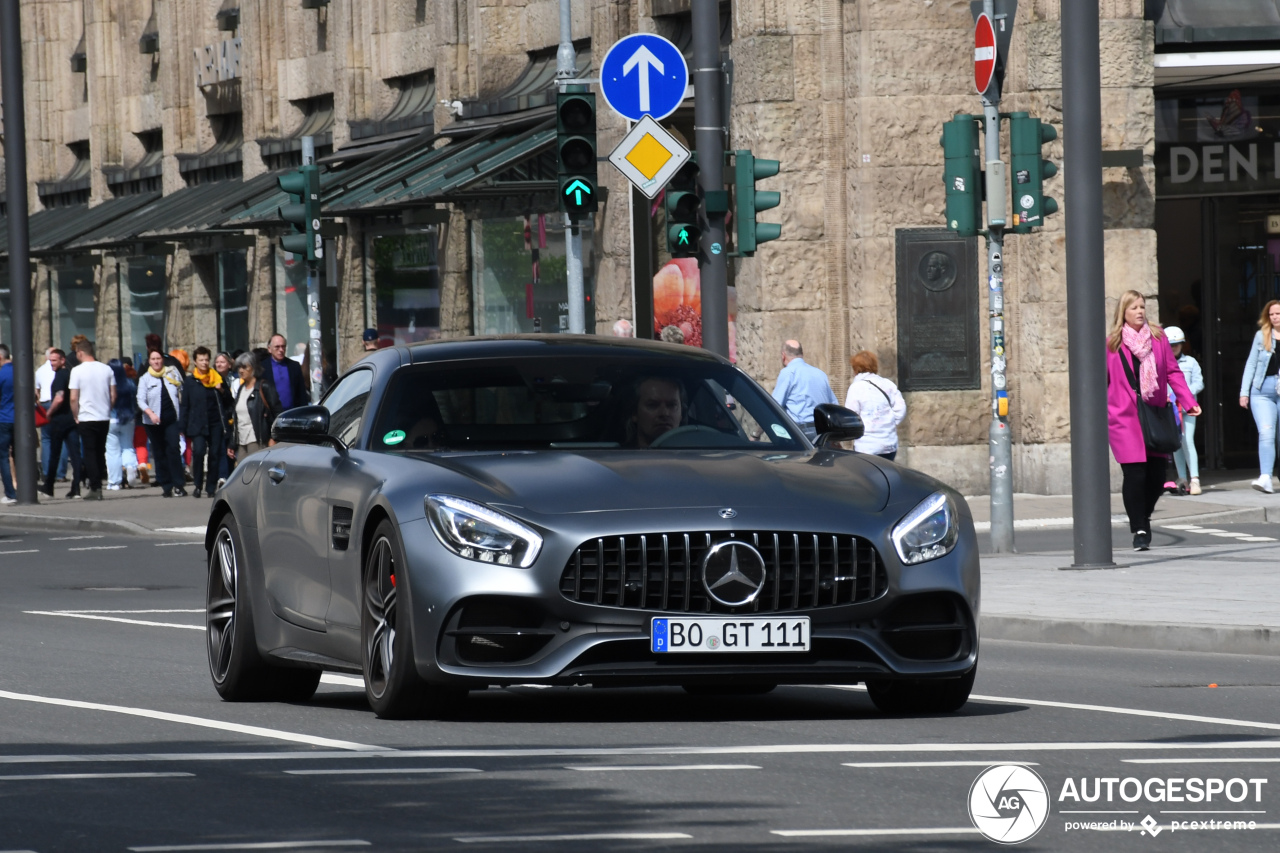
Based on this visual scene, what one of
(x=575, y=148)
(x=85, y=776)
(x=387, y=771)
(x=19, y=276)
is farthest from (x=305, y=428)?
(x=19, y=276)

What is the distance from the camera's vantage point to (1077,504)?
1550 cm

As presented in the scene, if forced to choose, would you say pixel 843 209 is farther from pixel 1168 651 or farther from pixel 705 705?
pixel 705 705

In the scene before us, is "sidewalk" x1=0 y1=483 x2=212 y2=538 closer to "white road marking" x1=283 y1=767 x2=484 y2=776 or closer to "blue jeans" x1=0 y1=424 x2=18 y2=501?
"blue jeans" x1=0 y1=424 x2=18 y2=501

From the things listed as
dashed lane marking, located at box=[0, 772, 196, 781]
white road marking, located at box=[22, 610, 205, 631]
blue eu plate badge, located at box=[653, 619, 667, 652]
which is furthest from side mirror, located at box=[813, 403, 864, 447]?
white road marking, located at box=[22, 610, 205, 631]

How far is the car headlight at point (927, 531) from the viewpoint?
8.08 metres

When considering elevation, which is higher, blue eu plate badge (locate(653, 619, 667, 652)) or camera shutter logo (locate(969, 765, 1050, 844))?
blue eu plate badge (locate(653, 619, 667, 652))

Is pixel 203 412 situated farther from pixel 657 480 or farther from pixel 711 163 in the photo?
pixel 657 480

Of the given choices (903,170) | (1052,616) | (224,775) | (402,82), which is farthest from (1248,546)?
(402,82)

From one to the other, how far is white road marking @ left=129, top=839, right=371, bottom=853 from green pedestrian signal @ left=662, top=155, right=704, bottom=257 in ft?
40.7

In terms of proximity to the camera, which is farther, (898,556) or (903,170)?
(903,170)

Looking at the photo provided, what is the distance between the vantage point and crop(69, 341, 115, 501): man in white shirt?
29656mm

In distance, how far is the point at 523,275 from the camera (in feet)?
98.3

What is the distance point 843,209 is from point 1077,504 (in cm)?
1017

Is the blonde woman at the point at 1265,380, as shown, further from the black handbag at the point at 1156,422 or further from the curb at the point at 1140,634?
the curb at the point at 1140,634
